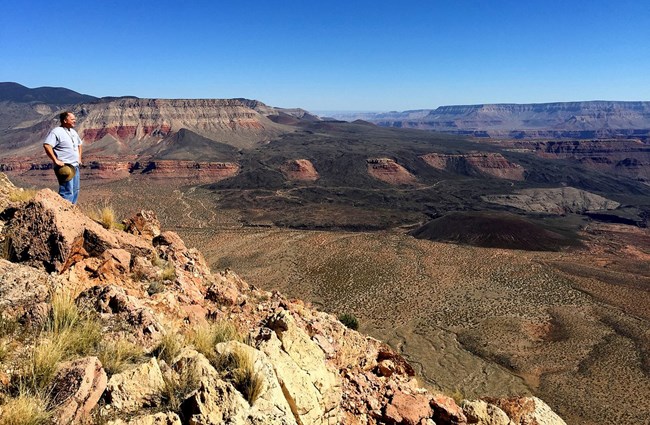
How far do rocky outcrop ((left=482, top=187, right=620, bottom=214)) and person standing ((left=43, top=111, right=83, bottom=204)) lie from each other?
78.9 meters

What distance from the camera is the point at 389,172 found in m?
95.4

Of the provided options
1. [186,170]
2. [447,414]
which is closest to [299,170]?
[186,170]

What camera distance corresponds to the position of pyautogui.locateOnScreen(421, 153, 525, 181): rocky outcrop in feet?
345

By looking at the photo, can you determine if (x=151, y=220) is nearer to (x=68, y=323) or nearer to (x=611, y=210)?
(x=68, y=323)

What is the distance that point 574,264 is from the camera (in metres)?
35.5

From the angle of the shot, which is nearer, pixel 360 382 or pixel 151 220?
pixel 360 382

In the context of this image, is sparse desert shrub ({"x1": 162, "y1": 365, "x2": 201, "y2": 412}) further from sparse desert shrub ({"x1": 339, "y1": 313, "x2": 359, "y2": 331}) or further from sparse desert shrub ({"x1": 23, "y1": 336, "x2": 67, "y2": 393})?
sparse desert shrub ({"x1": 339, "y1": 313, "x2": 359, "y2": 331})

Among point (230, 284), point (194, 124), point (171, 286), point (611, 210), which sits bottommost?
point (611, 210)

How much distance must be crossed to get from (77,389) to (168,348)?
1.27m

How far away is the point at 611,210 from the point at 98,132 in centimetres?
12848

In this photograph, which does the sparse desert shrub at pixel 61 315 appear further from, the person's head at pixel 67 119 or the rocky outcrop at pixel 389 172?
the rocky outcrop at pixel 389 172

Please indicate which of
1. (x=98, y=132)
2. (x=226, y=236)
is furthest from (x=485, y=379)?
(x=98, y=132)

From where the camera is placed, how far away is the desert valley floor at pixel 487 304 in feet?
60.6

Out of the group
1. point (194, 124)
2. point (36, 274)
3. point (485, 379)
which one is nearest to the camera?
point (36, 274)
